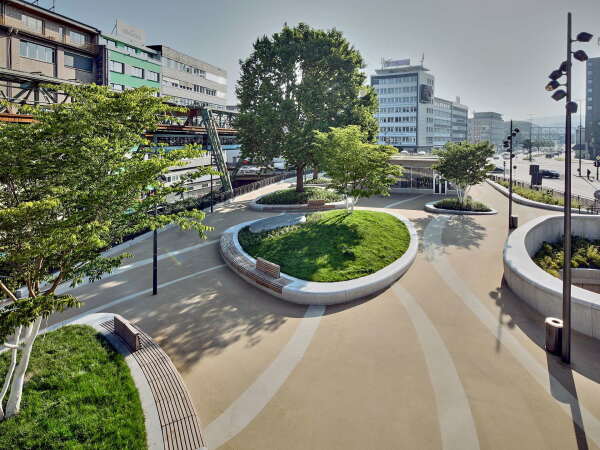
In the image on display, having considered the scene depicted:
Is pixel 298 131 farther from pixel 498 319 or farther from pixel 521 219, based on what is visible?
pixel 498 319

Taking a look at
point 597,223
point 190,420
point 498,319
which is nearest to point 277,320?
point 190,420

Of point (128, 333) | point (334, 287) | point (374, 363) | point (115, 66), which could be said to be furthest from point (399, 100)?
point (128, 333)

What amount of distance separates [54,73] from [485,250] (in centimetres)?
4857

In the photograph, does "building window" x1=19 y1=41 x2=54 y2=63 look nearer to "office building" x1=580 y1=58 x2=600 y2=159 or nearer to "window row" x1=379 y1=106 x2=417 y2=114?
"window row" x1=379 y1=106 x2=417 y2=114

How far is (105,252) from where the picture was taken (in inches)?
821

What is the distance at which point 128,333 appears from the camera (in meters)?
10.8

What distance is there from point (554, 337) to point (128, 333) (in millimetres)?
12074

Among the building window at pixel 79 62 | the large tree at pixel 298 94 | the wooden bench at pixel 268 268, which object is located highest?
the building window at pixel 79 62

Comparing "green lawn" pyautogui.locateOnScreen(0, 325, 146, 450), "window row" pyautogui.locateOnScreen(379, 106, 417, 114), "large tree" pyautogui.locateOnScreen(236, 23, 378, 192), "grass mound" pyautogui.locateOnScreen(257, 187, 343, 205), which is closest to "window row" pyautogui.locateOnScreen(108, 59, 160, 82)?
"large tree" pyautogui.locateOnScreen(236, 23, 378, 192)

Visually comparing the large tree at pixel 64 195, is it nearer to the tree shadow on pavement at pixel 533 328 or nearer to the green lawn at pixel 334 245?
the green lawn at pixel 334 245

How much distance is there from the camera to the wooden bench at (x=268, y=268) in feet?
51.6

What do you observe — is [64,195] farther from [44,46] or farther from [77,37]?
[77,37]

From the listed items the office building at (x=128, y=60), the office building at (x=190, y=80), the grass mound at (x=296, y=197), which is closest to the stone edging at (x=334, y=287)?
the grass mound at (x=296, y=197)

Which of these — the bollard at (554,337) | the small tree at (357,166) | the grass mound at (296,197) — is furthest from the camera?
the grass mound at (296,197)
